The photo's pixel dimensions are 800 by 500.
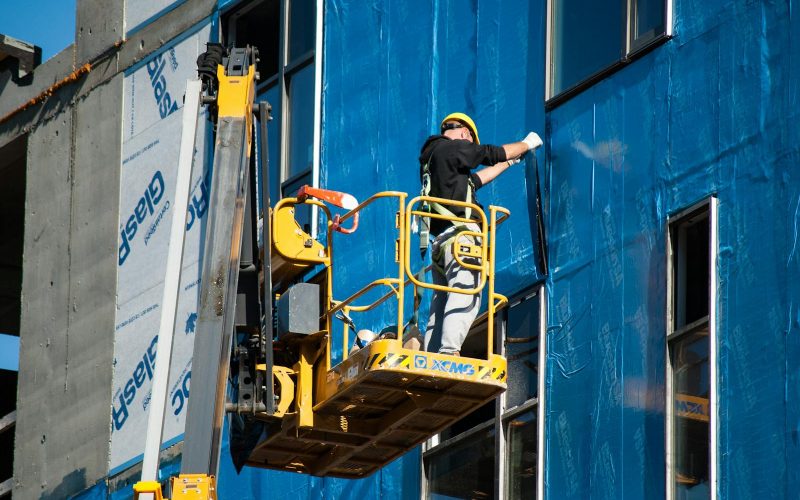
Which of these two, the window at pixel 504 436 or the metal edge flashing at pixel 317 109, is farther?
the metal edge flashing at pixel 317 109

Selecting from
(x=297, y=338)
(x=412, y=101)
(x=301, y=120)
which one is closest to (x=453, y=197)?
(x=297, y=338)

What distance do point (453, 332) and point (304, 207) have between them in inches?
300

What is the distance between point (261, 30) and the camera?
2397 centimetres

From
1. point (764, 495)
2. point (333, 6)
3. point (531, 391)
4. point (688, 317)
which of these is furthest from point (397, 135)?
point (764, 495)

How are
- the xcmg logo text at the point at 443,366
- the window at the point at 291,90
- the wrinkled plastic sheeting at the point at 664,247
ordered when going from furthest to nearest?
1. the window at the point at 291,90
2. the wrinkled plastic sheeting at the point at 664,247
3. the xcmg logo text at the point at 443,366

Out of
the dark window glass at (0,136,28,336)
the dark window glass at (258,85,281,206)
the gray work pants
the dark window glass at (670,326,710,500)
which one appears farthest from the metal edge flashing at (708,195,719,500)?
the dark window glass at (0,136,28,336)

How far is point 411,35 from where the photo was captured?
794 inches

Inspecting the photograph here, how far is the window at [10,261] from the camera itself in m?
29.8

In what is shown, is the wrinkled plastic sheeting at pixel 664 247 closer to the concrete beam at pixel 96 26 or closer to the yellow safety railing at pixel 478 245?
the yellow safety railing at pixel 478 245

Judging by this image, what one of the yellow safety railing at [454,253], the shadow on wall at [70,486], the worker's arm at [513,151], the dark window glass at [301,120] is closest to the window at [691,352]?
the worker's arm at [513,151]

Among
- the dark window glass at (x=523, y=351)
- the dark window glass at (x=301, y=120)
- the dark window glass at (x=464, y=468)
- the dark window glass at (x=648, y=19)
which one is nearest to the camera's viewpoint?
the dark window glass at (x=648, y=19)

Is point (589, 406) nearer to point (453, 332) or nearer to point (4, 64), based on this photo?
point (453, 332)

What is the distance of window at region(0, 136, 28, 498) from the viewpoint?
29.8m

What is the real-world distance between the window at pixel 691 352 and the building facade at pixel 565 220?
0.07 feet
